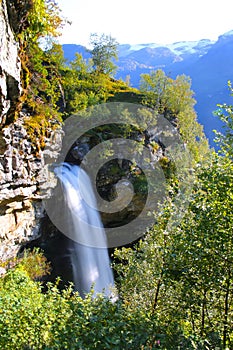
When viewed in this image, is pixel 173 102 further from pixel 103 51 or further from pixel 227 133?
pixel 227 133

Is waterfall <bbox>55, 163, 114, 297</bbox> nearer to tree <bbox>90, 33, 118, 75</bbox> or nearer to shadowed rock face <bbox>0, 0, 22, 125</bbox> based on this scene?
shadowed rock face <bbox>0, 0, 22, 125</bbox>

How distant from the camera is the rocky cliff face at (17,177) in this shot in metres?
12.7

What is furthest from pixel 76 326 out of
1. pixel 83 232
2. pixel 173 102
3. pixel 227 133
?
pixel 173 102

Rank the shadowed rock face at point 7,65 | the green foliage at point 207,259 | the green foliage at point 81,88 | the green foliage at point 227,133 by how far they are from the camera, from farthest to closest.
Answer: the green foliage at point 81,88, the shadowed rock face at point 7,65, the green foliage at point 227,133, the green foliage at point 207,259

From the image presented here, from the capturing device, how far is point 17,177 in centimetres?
1702

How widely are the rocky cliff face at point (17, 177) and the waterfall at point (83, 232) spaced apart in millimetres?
3250

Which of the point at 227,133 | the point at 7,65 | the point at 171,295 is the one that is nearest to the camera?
the point at 227,133

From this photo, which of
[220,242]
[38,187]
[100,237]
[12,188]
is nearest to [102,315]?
[220,242]

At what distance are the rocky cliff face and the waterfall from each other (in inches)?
128

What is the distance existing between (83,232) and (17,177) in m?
9.88

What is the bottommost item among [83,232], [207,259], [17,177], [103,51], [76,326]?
[76,326]

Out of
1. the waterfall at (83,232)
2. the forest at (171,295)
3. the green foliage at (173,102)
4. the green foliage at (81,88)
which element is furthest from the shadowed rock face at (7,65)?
the green foliage at (173,102)

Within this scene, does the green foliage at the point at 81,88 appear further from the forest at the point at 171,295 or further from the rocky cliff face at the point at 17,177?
the forest at the point at 171,295

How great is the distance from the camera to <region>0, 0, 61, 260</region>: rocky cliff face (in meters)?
12.7
